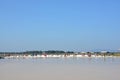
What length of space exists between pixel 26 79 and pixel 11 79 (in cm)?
90

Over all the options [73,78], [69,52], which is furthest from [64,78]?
[69,52]

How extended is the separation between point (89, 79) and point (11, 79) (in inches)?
178

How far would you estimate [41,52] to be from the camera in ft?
356

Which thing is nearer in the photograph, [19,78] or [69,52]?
[19,78]

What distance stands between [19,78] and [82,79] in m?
3.85

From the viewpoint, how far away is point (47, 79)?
63.9ft

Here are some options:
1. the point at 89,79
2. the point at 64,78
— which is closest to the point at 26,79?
the point at 64,78

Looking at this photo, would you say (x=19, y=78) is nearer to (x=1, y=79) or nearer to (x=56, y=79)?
(x=1, y=79)

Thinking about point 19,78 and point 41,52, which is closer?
point 19,78

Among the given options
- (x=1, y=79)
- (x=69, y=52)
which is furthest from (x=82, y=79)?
(x=69, y=52)

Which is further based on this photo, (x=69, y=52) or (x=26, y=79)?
(x=69, y=52)

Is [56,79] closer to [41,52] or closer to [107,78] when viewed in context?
[107,78]

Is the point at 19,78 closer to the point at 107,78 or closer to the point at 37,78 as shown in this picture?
the point at 37,78

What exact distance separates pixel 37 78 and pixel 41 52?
88.7 metres
